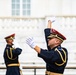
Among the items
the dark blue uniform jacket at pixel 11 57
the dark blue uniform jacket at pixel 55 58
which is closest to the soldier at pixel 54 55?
the dark blue uniform jacket at pixel 55 58

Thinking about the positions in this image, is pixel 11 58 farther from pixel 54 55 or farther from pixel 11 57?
pixel 54 55

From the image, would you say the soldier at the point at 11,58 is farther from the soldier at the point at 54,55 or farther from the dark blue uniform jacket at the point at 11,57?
the soldier at the point at 54,55

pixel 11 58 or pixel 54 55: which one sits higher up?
pixel 54 55

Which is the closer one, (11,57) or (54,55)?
(54,55)

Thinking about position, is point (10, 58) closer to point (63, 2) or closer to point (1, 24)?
point (1, 24)

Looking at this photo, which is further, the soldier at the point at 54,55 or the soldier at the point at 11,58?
the soldier at the point at 11,58

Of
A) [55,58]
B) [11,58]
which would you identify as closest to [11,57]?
[11,58]

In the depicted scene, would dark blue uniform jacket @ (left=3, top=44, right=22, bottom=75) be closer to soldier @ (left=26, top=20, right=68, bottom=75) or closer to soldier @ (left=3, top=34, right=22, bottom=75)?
soldier @ (left=3, top=34, right=22, bottom=75)

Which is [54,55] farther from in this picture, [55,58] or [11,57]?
[11,57]

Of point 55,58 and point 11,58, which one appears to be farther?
point 11,58

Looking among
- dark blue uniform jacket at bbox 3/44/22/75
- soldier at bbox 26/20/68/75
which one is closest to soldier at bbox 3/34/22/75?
dark blue uniform jacket at bbox 3/44/22/75

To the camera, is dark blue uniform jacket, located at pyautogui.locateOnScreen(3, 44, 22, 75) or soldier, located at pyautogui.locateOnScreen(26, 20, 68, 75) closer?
soldier, located at pyautogui.locateOnScreen(26, 20, 68, 75)

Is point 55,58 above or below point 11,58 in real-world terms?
above

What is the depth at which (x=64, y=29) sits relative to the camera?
15.6 meters
